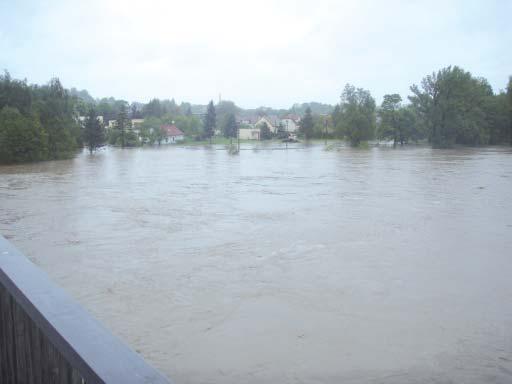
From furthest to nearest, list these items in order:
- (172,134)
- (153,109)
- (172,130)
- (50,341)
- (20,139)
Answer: (153,109) < (172,130) < (172,134) < (20,139) < (50,341)

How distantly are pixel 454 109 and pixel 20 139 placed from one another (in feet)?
171

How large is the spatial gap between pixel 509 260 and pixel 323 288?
3.96 metres

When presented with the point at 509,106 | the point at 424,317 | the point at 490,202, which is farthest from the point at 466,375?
the point at 509,106

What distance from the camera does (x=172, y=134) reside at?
93500 mm

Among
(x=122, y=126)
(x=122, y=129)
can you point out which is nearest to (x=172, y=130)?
(x=122, y=126)

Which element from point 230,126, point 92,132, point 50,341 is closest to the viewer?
point 50,341

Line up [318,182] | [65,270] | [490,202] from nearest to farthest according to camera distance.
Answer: [65,270] < [490,202] < [318,182]

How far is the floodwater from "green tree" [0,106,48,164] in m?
23.4

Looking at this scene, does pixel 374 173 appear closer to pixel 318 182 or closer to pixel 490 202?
pixel 318 182

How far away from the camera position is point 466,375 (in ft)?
15.5

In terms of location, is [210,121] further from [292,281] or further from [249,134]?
[292,281]

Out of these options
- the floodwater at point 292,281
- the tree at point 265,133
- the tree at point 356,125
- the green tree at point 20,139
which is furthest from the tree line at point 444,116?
the floodwater at point 292,281

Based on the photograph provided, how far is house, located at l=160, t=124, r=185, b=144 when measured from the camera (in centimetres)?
8819

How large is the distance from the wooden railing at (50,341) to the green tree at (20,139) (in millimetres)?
38987
